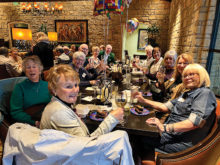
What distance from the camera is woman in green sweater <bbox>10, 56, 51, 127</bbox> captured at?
1.45 metres

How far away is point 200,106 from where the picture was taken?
119 cm

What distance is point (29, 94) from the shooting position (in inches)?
61.2

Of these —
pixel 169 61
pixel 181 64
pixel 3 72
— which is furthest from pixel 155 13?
pixel 3 72

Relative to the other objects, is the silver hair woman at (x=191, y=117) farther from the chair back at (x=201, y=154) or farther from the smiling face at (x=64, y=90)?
the smiling face at (x=64, y=90)

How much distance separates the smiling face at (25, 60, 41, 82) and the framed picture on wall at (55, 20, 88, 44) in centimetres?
683

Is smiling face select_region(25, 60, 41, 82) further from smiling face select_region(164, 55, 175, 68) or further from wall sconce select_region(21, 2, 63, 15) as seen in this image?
wall sconce select_region(21, 2, 63, 15)

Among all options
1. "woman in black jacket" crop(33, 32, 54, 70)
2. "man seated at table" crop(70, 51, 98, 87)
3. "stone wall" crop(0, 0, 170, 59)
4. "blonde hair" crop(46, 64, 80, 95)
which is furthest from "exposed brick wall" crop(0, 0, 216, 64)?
"blonde hair" crop(46, 64, 80, 95)

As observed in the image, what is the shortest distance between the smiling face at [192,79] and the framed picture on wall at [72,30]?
740 cm

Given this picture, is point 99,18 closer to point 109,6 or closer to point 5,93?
point 109,6

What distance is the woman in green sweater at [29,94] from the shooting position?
145cm

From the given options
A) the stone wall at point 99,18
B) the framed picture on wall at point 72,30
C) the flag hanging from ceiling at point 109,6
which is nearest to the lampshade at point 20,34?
the flag hanging from ceiling at point 109,6

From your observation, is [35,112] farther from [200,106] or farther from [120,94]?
[200,106]

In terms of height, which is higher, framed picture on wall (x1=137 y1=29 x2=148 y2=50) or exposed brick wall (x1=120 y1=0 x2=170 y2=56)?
exposed brick wall (x1=120 y1=0 x2=170 y2=56)

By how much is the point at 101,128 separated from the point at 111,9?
2.02 metres
